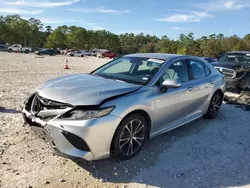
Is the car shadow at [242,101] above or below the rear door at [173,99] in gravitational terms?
below

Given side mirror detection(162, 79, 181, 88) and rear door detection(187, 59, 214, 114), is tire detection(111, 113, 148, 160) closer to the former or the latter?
side mirror detection(162, 79, 181, 88)

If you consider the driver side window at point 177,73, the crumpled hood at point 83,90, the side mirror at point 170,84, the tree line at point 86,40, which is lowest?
the crumpled hood at point 83,90

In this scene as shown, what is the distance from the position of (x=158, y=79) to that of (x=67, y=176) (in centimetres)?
210

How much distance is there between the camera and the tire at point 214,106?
608 centimetres

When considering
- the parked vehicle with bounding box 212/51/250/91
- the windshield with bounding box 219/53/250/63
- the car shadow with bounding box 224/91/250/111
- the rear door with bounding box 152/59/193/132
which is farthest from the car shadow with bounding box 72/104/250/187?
the windshield with bounding box 219/53/250/63

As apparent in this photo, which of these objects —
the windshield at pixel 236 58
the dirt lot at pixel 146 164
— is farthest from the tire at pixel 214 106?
the windshield at pixel 236 58

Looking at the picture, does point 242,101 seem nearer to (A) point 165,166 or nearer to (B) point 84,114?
(A) point 165,166

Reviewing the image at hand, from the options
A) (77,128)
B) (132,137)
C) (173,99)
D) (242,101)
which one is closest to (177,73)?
(173,99)

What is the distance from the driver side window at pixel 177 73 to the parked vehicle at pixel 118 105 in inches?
0.7

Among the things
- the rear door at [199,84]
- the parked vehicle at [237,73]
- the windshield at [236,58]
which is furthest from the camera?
the windshield at [236,58]

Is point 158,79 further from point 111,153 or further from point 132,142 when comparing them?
point 111,153

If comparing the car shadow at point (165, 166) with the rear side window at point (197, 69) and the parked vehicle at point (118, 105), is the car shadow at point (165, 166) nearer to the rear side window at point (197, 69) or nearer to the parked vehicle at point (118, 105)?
the parked vehicle at point (118, 105)

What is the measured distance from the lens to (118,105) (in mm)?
3604

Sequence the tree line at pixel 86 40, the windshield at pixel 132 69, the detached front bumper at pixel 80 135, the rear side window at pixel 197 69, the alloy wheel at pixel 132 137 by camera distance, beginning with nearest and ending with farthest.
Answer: the detached front bumper at pixel 80 135 < the alloy wheel at pixel 132 137 < the windshield at pixel 132 69 < the rear side window at pixel 197 69 < the tree line at pixel 86 40
